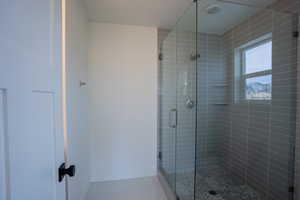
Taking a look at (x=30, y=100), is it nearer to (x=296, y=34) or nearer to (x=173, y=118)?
(x=173, y=118)

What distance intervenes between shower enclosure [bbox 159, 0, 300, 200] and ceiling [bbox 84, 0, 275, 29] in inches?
0.6

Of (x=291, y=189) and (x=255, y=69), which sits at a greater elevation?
(x=255, y=69)

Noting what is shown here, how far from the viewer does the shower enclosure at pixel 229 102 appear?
167 centimetres

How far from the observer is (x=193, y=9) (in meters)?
1.89

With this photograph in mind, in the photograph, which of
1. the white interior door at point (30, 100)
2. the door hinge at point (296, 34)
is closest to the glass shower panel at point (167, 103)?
the door hinge at point (296, 34)

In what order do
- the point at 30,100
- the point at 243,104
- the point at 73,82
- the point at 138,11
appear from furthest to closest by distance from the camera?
the point at 243,104, the point at 138,11, the point at 73,82, the point at 30,100

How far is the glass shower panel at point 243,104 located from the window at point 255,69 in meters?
0.01

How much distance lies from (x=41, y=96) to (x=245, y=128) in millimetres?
2475

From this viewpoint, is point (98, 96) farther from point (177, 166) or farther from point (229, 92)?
point (229, 92)

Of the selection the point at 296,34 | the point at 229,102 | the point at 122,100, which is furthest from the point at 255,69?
the point at 122,100

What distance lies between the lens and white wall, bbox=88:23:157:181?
2225mm

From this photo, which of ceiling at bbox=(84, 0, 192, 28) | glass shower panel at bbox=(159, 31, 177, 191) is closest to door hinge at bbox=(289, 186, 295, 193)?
glass shower panel at bbox=(159, 31, 177, 191)

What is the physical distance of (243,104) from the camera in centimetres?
214

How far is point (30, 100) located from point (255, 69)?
2481 millimetres
